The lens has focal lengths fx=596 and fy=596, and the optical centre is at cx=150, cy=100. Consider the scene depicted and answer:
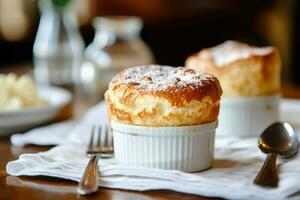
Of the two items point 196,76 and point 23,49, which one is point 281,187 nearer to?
point 196,76

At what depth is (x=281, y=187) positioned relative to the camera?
737 mm

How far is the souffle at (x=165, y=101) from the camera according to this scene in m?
0.83

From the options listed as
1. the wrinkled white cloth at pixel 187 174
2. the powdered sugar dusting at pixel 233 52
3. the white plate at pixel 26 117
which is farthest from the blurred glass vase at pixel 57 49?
the wrinkled white cloth at pixel 187 174

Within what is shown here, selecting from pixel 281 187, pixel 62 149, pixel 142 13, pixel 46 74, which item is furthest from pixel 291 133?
pixel 142 13

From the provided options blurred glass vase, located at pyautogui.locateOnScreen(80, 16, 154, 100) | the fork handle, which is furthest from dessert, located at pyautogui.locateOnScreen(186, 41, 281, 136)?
blurred glass vase, located at pyautogui.locateOnScreen(80, 16, 154, 100)

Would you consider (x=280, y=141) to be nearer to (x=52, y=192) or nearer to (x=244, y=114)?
(x=244, y=114)

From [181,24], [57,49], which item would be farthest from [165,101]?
[181,24]

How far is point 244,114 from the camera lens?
3.73ft

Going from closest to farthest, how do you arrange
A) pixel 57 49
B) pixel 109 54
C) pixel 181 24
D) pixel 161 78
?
1. pixel 161 78
2. pixel 109 54
3. pixel 57 49
4. pixel 181 24

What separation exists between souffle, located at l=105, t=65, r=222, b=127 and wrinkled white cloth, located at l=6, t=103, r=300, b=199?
73 mm

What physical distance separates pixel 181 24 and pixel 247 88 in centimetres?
250

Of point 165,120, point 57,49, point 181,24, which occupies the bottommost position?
point 181,24

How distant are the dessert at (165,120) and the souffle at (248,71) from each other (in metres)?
0.24

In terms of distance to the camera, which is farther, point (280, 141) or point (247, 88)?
point (247, 88)
